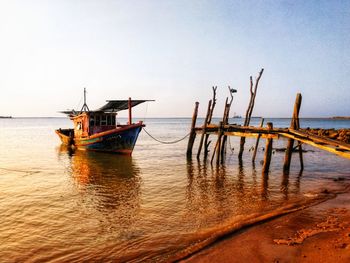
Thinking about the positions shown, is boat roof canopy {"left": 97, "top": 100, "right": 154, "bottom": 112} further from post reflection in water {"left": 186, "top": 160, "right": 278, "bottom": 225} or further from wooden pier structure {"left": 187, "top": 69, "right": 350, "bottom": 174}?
post reflection in water {"left": 186, "top": 160, "right": 278, "bottom": 225}

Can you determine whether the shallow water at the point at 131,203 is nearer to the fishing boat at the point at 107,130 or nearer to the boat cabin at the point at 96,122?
the fishing boat at the point at 107,130

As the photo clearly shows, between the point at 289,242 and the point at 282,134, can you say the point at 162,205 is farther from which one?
the point at 282,134

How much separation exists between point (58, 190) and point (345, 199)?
1077cm

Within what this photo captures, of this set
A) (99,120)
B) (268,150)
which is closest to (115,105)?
(99,120)

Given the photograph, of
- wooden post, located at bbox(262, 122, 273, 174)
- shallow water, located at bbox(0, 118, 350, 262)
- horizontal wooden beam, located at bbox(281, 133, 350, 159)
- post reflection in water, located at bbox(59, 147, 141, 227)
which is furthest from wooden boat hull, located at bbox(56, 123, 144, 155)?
horizontal wooden beam, located at bbox(281, 133, 350, 159)

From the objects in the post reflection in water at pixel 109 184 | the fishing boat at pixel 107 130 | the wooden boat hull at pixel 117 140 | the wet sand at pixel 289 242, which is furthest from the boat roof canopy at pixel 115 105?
the wet sand at pixel 289 242

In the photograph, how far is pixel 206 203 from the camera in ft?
31.3

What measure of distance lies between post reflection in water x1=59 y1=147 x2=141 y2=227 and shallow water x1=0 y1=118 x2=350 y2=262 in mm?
36

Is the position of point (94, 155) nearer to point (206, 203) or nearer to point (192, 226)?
point (206, 203)

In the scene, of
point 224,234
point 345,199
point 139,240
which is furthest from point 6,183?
point 345,199

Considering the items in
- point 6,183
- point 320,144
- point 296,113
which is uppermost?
point 296,113

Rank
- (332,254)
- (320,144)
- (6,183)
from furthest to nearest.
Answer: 1. (6,183)
2. (320,144)
3. (332,254)

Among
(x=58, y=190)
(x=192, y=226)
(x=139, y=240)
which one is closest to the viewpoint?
(x=139, y=240)

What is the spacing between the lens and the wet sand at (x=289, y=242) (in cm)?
513
